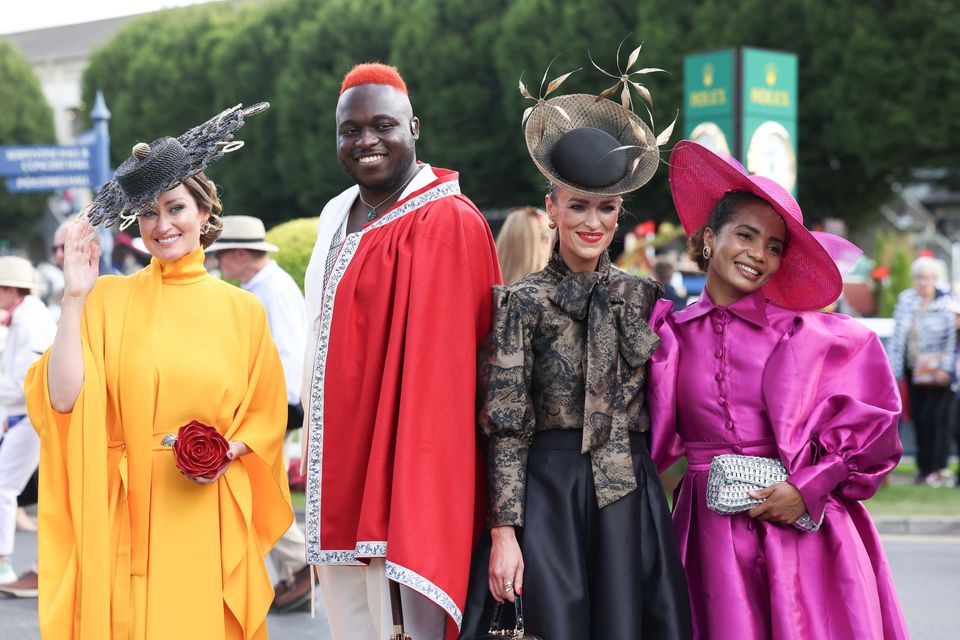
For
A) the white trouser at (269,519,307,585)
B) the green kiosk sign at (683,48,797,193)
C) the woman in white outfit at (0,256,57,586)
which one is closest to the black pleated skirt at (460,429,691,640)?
the white trouser at (269,519,307,585)

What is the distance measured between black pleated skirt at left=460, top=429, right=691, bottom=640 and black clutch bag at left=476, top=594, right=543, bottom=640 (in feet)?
0.08

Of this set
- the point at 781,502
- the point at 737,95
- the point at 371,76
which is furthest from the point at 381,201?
the point at 737,95

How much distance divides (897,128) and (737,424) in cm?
2414

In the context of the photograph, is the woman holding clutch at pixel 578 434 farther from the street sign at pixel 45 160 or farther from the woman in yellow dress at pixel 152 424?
the street sign at pixel 45 160

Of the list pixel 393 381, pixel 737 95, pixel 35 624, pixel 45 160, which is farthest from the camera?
pixel 45 160

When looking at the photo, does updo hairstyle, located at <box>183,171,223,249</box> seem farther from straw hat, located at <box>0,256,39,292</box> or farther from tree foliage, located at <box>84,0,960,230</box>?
tree foliage, located at <box>84,0,960,230</box>

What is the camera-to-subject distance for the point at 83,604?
375cm

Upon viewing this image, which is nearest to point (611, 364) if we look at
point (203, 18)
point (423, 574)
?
point (423, 574)

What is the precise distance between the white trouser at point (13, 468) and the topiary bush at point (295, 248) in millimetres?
1980

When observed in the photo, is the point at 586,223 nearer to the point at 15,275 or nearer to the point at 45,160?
the point at 15,275

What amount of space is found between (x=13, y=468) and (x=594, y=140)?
5059mm

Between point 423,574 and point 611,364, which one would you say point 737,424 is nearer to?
point 611,364

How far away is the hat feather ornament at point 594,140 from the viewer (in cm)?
358

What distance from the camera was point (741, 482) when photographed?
11.7 feet
